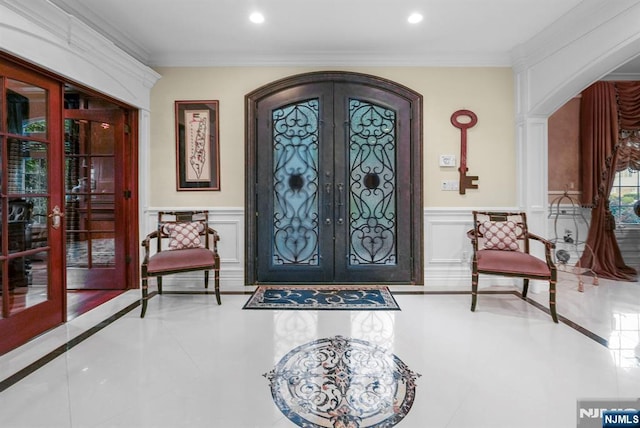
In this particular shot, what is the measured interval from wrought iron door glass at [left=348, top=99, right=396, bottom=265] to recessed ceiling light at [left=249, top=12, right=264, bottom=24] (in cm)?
134

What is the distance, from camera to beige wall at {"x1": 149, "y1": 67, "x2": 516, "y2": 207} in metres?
3.94

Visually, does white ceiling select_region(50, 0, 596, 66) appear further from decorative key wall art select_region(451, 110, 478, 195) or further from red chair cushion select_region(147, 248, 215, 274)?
red chair cushion select_region(147, 248, 215, 274)

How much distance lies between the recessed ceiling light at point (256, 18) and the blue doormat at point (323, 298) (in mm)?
2829

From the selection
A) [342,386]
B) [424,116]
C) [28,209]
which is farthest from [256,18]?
[342,386]

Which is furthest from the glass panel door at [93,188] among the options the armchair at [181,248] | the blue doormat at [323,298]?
the blue doormat at [323,298]

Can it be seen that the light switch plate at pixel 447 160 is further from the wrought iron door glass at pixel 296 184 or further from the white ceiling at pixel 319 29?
the wrought iron door glass at pixel 296 184

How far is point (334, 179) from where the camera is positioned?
3910 millimetres

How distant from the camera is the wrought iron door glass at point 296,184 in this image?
3.93 metres

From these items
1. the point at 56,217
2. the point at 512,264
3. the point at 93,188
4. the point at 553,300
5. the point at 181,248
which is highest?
the point at 93,188

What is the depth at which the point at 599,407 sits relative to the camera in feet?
5.61

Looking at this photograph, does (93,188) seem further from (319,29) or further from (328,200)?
(319,29)

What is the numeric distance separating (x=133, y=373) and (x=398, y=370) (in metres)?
1.68

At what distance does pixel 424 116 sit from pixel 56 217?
391cm

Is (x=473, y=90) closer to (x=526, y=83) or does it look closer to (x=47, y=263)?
(x=526, y=83)
